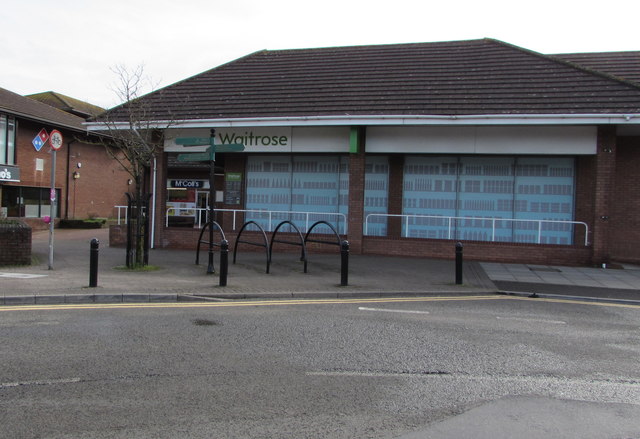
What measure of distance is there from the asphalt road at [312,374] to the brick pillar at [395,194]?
9022 mm

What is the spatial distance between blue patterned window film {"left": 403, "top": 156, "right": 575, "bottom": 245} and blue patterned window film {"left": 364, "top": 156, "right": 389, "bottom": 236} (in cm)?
67

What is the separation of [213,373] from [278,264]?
8713mm

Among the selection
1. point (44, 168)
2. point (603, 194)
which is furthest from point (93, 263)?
point (44, 168)

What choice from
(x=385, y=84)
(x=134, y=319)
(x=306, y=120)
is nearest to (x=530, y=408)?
(x=134, y=319)

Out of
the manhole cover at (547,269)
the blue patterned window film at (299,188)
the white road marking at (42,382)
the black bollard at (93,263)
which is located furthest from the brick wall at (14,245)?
the manhole cover at (547,269)

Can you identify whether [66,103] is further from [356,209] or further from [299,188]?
[356,209]

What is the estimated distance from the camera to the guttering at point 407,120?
13859 mm

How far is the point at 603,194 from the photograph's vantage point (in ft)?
47.1

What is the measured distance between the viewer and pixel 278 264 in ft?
45.3

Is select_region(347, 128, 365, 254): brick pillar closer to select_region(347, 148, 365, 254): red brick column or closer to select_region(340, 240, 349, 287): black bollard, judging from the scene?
select_region(347, 148, 365, 254): red brick column

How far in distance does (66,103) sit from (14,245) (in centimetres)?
2938

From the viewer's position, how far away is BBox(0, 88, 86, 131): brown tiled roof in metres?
25.0

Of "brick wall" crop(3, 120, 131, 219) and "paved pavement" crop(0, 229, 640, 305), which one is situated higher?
"brick wall" crop(3, 120, 131, 219)

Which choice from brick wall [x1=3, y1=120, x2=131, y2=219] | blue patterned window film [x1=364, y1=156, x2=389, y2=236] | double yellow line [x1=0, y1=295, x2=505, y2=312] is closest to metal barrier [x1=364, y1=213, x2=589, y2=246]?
blue patterned window film [x1=364, y1=156, x2=389, y2=236]
